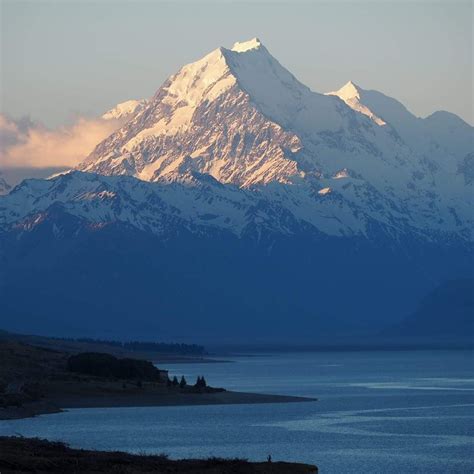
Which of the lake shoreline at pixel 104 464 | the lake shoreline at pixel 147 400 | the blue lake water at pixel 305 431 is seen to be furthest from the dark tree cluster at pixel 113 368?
the lake shoreline at pixel 104 464

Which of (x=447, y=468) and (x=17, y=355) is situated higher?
(x=17, y=355)

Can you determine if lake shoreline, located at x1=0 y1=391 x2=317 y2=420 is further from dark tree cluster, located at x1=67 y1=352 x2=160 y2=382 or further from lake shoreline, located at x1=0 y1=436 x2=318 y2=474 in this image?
lake shoreline, located at x1=0 y1=436 x2=318 y2=474

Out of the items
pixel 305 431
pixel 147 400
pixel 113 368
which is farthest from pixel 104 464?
pixel 113 368

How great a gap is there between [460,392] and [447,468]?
8573 centimetres

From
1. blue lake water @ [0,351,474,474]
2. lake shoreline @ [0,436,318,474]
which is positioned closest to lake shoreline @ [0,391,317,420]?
blue lake water @ [0,351,474,474]

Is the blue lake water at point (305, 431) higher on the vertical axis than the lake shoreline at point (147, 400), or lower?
lower

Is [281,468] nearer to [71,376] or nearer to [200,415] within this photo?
[200,415]

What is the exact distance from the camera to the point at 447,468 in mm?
98500

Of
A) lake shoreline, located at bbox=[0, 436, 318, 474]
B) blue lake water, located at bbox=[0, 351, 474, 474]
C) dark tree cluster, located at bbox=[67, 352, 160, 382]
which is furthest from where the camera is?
dark tree cluster, located at bbox=[67, 352, 160, 382]

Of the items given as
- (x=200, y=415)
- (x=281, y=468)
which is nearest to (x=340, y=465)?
(x=281, y=468)

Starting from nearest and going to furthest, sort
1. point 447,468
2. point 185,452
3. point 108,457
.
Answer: point 108,457
point 447,468
point 185,452

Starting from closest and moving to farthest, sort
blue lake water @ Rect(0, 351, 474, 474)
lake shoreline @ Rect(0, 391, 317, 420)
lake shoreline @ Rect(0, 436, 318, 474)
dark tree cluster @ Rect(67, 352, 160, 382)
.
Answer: lake shoreline @ Rect(0, 436, 318, 474) → blue lake water @ Rect(0, 351, 474, 474) → lake shoreline @ Rect(0, 391, 317, 420) → dark tree cluster @ Rect(67, 352, 160, 382)

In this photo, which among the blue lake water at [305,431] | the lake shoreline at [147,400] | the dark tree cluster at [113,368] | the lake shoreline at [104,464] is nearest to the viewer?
the lake shoreline at [104,464]

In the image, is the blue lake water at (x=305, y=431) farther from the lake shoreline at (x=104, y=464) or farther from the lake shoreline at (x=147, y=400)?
the lake shoreline at (x=104, y=464)
